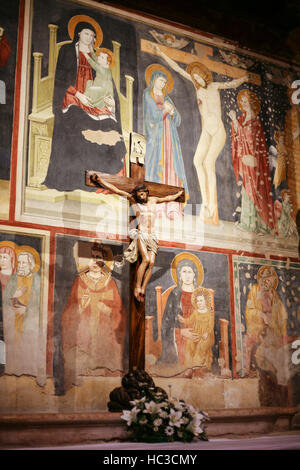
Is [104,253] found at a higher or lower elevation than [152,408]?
higher

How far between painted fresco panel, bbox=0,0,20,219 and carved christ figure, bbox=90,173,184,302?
103 cm

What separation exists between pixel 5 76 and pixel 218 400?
4740 mm

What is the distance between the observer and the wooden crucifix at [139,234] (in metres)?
6.40

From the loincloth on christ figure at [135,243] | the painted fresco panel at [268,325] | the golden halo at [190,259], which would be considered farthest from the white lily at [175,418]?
the golden halo at [190,259]

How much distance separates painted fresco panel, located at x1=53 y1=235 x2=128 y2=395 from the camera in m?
6.42

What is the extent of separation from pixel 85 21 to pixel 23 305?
152 inches

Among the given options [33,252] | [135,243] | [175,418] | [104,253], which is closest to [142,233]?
[135,243]

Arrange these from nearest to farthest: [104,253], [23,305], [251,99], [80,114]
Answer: [23,305]
[104,253]
[80,114]
[251,99]

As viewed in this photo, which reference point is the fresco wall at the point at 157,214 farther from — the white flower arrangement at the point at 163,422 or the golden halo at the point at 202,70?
the white flower arrangement at the point at 163,422

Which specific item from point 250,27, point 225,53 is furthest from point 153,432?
point 250,27

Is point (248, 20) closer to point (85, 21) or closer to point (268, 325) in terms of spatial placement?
point (85, 21)

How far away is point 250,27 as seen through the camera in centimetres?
889

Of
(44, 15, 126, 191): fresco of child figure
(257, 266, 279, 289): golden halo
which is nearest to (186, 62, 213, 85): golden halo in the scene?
(44, 15, 126, 191): fresco of child figure

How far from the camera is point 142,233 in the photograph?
6.70m
